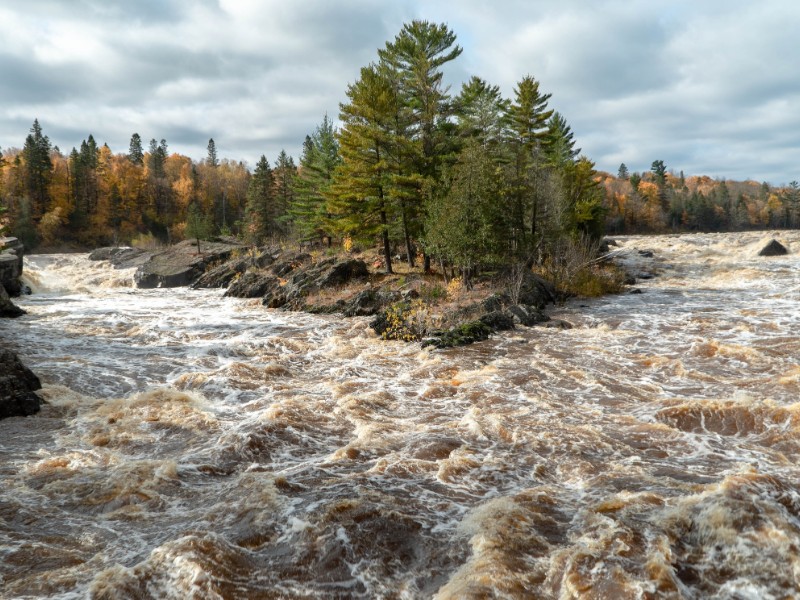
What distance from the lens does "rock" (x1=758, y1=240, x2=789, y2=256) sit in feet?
124

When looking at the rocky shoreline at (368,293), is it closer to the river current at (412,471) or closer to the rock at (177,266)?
the rock at (177,266)

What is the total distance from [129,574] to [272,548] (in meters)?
1.44

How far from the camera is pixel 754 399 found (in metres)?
9.60

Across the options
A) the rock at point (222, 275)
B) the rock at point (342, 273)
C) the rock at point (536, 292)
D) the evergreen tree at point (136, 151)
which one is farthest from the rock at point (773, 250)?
the evergreen tree at point (136, 151)

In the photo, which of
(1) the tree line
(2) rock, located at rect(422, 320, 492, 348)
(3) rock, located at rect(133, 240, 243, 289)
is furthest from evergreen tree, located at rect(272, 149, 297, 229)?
(1) the tree line

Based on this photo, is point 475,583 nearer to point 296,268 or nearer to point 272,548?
point 272,548

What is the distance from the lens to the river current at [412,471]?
495 cm

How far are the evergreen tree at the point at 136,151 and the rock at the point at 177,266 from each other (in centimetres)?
7252

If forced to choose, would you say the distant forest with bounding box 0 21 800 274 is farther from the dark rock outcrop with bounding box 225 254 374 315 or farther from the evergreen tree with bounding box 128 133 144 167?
the evergreen tree with bounding box 128 133 144 167

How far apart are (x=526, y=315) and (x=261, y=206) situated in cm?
4268

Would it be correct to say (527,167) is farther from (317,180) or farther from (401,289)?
(317,180)

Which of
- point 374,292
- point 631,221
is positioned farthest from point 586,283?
point 631,221

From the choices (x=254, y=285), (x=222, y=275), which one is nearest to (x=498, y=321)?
(x=254, y=285)

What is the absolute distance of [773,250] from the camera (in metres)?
37.8
